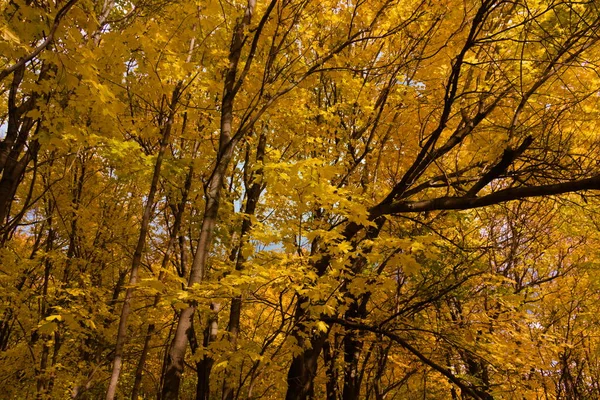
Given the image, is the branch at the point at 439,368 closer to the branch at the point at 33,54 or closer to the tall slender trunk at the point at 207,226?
the tall slender trunk at the point at 207,226

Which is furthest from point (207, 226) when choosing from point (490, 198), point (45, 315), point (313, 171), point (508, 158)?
point (45, 315)

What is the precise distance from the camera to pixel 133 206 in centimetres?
945

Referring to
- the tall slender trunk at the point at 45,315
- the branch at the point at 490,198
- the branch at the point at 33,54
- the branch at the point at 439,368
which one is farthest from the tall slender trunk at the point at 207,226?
the tall slender trunk at the point at 45,315

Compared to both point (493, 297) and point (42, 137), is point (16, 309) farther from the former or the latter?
point (493, 297)

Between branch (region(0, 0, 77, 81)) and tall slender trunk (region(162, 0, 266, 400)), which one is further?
tall slender trunk (region(162, 0, 266, 400))

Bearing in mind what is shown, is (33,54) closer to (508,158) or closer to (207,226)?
(207,226)

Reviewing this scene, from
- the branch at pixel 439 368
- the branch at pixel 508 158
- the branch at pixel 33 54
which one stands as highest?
the branch at pixel 508 158

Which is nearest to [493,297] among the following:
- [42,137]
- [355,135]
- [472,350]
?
[472,350]

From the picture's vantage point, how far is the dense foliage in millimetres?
3502

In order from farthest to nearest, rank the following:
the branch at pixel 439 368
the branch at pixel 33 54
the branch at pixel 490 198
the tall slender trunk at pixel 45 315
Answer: the tall slender trunk at pixel 45 315, the branch at pixel 439 368, the branch at pixel 490 198, the branch at pixel 33 54

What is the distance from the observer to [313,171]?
3.79 metres

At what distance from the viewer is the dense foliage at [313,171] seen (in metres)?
3.50

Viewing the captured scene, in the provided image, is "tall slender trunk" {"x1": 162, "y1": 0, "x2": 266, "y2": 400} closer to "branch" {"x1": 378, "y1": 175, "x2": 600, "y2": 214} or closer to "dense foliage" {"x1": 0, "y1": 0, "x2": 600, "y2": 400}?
"dense foliage" {"x1": 0, "y1": 0, "x2": 600, "y2": 400}

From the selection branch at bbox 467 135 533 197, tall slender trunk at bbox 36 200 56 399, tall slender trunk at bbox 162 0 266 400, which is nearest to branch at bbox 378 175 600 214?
branch at bbox 467 135 533 197
